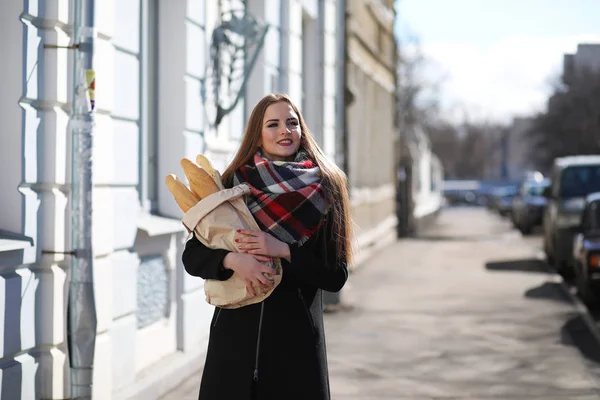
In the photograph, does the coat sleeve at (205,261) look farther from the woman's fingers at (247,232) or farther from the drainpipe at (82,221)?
the drainpipe at (82,221)

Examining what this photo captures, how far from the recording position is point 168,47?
808 cm

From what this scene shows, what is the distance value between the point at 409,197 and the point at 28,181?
26.9 metres

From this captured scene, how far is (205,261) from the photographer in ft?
11.5

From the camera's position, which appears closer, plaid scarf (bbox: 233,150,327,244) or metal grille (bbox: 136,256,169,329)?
plaid scarf (bbox: 233,150,327,244)

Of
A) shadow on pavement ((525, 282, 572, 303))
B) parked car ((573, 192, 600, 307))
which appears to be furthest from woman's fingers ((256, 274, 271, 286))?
shadow on pavement ((525, 282, 572, 303))

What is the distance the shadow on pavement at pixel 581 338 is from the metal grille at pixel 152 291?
3.79m

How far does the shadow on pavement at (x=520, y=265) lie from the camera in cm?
1864

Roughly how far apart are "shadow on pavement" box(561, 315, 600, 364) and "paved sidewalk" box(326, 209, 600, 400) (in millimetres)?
21

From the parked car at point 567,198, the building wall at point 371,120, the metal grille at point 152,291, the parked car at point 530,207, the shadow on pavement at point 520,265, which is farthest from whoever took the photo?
the parked car at point 530,207

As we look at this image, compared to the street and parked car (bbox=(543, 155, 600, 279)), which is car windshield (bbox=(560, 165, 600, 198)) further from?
the street

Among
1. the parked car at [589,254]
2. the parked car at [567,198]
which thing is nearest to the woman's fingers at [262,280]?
the parked car at [589,254]

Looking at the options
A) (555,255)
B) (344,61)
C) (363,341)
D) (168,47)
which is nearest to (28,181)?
(168,47)

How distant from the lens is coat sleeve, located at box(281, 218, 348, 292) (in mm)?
3521

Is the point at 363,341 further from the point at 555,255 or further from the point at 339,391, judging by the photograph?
the point at 555,255
